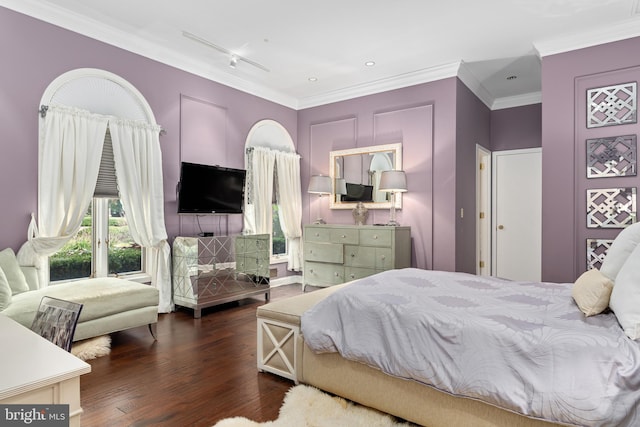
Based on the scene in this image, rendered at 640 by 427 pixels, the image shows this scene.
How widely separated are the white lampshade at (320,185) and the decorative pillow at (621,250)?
3800 millimetres

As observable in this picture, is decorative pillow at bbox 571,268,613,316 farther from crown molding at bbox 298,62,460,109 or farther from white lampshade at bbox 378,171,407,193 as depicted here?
crown molding at bbox 298,62,460,109

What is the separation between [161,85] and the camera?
430 cm

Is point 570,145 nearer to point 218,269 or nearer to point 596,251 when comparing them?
point 596,251

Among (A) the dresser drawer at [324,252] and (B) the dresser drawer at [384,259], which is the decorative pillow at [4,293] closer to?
(A) the dresser drawer at [324,252]

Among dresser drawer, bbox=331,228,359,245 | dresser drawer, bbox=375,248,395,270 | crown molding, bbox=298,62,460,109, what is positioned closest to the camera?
dresser drawer, bbox=375,248,395,270

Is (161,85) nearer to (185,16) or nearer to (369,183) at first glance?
(185,16)

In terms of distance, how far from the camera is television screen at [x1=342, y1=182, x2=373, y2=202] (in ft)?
17.7

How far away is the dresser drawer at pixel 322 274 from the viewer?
200 inches

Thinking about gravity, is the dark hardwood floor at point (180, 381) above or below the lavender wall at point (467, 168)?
below

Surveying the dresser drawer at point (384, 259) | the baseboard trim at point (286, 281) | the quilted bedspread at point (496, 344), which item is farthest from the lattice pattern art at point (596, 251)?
the baseboard trim at point (286, 281)

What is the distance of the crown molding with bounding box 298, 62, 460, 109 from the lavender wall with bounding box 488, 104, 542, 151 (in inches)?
67.0

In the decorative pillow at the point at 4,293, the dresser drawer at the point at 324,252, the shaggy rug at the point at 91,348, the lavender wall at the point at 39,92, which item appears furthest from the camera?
the dresser drawer at the point at 324,252

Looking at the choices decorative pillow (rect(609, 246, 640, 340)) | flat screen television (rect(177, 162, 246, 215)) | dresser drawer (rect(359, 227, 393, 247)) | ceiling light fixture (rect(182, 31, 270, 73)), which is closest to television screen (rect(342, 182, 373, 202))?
dresser drawer (rect(359, 227, 393, 247))

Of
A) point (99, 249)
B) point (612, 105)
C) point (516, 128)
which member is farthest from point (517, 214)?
point (99, 249)
